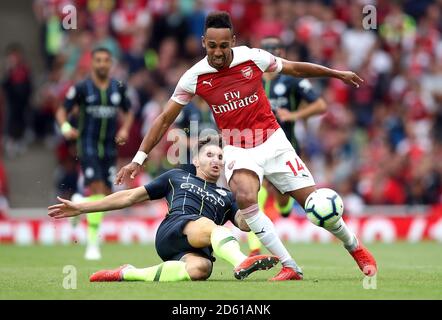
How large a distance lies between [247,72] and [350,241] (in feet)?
6.19

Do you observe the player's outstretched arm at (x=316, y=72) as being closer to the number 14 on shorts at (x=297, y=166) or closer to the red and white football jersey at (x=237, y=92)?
the red and white football jersey at (x=237, y=92)

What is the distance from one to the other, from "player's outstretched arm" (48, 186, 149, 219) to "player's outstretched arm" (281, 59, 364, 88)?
6.06ft

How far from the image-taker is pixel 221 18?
384 inches

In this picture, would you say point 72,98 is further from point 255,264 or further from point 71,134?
point 255,264

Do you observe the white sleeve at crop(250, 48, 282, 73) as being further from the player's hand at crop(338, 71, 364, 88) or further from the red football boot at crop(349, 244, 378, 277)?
the red football boot at crop(349, 244, 378, 277)

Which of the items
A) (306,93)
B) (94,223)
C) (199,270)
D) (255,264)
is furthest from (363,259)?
(94,223)

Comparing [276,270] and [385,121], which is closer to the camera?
[276,270]

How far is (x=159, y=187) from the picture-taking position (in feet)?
33.2

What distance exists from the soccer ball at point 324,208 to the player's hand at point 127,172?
1.62 m

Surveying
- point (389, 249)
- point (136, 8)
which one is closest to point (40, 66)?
point (136, 8)

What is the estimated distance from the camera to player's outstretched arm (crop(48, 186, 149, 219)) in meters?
9.35
